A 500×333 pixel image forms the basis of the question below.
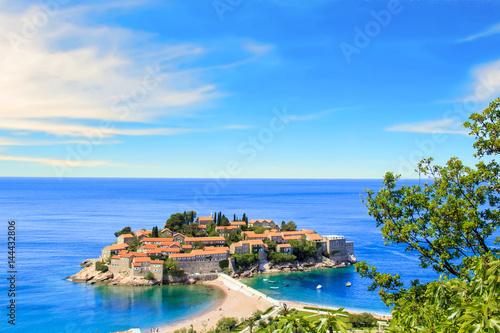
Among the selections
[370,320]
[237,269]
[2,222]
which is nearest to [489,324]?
[370,320]

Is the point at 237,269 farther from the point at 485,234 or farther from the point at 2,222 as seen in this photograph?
the point at 2,222

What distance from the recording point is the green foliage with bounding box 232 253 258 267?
51.2 m

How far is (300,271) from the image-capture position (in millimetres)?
53562

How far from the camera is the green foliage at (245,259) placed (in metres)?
51.2

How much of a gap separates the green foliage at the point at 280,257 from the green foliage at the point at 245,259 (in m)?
2.96

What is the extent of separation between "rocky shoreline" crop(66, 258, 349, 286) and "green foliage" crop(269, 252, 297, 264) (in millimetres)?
671

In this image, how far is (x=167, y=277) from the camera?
46.5 meters

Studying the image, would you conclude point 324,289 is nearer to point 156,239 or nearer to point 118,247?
point 156,239

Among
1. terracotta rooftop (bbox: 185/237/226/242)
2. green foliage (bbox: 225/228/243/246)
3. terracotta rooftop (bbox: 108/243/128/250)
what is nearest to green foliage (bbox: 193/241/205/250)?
terracotta rooftop (bbox: 185/237/226/242)

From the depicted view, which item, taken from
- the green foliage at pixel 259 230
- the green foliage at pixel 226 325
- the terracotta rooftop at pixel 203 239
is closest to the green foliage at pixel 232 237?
the terracotta rooftop at pixel 203 239

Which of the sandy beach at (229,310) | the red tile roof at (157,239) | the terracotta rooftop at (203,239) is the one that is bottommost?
the sandy beach at (229,310)

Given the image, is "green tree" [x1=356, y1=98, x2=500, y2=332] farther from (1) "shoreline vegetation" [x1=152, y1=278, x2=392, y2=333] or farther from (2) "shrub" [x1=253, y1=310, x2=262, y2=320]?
(2) "shrub" [x1=253, y1=310, x2=262, y2=320]

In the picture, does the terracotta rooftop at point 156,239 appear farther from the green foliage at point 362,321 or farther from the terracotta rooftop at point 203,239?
the green foliage at point 362,321

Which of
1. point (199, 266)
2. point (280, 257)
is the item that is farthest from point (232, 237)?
point (199, 266)
